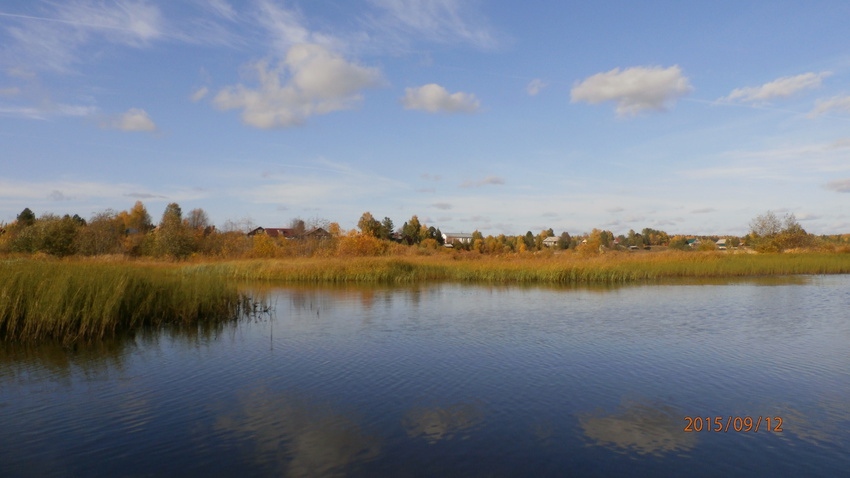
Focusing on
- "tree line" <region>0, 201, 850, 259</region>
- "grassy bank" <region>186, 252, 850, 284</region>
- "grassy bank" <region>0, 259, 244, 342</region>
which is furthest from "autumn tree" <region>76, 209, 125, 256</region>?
"grassy bank" <region>0, 259, 244, 342</region>

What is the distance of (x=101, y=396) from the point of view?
8.14m

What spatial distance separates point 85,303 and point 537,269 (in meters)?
23.6

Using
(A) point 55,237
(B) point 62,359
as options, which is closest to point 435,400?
(B) point 62,359

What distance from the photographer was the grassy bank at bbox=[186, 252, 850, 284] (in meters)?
30.8

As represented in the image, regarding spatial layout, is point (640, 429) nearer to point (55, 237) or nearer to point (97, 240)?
point (55, 237)

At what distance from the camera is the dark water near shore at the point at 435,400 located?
5914mm

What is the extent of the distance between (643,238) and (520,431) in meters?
140

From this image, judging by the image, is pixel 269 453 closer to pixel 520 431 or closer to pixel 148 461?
pixel 148 461

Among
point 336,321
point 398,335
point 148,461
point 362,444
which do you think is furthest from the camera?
point 336,321

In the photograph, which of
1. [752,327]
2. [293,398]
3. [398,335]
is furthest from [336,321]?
[752,327]

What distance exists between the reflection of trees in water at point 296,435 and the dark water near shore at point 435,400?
1.1 inches

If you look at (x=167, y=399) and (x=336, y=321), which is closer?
(x=167, y=399)

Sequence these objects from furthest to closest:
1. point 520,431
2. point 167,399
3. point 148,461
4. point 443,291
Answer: point 443,291, point 167,399, point 520,431, point 148,461
